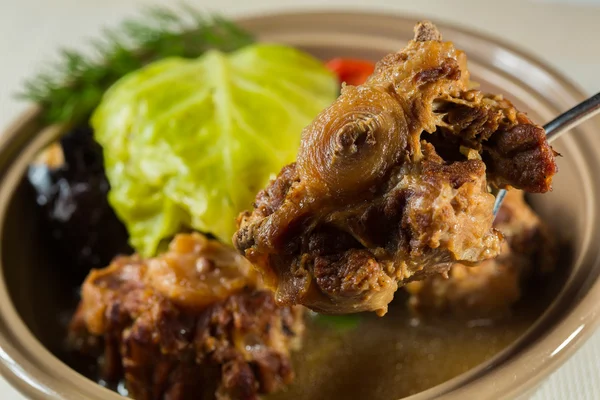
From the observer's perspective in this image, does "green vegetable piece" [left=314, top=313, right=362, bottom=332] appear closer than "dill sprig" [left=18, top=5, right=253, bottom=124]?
Yes

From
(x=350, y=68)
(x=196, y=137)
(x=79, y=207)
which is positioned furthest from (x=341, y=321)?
(x=350, y=68)

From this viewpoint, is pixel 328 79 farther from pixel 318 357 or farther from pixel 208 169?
pixel 318 357

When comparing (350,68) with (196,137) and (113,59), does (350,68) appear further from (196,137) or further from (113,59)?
(113,59)

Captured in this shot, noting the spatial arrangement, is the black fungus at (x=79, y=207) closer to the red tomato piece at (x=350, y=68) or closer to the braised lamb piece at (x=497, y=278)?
the red tomato piece at (x=350, y=68)

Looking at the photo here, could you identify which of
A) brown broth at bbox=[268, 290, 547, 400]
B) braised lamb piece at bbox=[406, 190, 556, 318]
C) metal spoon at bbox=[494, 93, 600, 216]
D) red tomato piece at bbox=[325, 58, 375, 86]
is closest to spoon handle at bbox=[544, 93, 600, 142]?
metal spoon at bbox=[494, 93, 600, 216]

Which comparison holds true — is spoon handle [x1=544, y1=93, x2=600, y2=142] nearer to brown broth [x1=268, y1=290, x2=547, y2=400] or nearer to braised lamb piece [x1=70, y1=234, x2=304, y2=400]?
brown broth [x1=268, y1=290, x2=547, y2=400]

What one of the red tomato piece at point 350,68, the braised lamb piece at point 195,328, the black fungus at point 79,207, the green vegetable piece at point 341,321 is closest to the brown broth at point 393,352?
the green vegetable piece at point 341,321

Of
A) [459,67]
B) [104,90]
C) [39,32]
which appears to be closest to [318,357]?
[459,67]

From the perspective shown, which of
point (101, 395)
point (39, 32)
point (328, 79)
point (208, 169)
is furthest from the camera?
point (39, 32)
